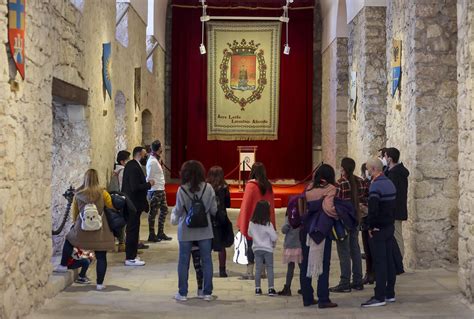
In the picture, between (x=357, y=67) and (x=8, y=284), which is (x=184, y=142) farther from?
(x=8, y=284)

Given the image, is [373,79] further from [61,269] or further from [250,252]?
[61,269]

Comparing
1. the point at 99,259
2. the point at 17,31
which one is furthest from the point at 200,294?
the point at 17,31

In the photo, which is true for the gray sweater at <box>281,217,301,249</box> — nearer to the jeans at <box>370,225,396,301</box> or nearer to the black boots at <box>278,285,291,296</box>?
the black boots at <box>278,285,291,296</box>

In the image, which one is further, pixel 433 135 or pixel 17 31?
pixel 433 135

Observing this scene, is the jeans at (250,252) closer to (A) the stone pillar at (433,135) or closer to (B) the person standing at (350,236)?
(B) the person standing at (350,236)

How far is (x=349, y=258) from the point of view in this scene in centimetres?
674

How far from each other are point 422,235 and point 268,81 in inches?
446

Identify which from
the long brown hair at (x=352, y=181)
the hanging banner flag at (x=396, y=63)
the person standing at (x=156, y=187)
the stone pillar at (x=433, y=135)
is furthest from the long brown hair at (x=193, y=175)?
the hanging banner flag at (x=396, y=63)

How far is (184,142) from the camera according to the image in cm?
1897

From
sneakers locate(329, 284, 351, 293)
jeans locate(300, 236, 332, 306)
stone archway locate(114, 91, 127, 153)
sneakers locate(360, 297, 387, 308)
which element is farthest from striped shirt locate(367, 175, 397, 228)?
stone archway locate(114, 91, 127, 153)

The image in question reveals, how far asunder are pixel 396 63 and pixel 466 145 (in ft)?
9.15

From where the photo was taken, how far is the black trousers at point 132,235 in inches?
325

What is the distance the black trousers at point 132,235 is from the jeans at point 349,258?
2.46 meters

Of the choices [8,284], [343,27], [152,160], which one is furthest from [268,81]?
[8,284]
